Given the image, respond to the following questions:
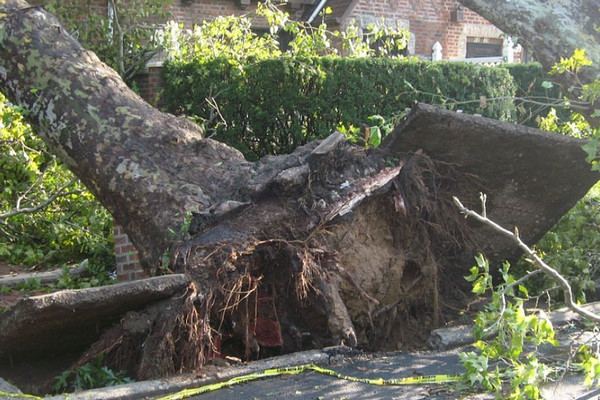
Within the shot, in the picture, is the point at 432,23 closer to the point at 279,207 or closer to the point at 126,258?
the point at 126,258

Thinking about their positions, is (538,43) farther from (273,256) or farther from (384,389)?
(384,389)

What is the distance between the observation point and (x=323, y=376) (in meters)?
3.78

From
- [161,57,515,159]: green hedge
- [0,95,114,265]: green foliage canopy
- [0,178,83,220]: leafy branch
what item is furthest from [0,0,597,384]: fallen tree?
[161,57,515,159]: green hedge

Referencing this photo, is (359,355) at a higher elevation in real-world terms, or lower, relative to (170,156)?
lower

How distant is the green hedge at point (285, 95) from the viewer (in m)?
8.48

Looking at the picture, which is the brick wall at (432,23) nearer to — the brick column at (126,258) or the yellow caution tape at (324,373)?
the brick column at (126,258)

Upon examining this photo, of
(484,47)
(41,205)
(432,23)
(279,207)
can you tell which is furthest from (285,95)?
(484,47)

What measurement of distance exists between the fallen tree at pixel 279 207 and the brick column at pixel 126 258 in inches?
58.1

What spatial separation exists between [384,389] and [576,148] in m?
2.41

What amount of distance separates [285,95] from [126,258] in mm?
2983

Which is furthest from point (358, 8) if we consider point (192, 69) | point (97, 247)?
point (97, 247)

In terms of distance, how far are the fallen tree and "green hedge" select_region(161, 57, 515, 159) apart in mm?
3061

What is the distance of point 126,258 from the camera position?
21.8ft

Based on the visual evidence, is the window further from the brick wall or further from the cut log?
the cut log
